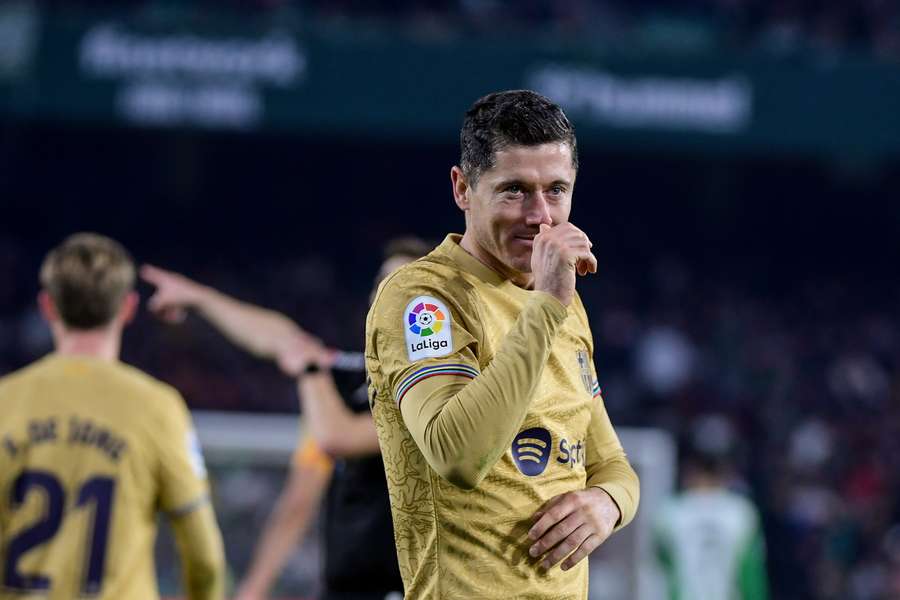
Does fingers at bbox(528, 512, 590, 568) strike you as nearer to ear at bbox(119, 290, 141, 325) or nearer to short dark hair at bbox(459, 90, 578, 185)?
short dark hair at bbox(459, 90, 578, 185)

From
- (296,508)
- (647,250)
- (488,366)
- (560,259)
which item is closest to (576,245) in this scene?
(560,259)

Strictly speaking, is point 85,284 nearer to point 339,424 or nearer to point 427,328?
point 427,328

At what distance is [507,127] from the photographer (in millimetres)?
2564

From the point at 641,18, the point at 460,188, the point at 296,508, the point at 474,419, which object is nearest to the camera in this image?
the point at 474,419

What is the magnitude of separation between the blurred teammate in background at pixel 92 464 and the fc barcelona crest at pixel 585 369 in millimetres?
916

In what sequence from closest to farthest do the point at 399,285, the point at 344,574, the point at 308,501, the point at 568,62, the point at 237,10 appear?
the point at 399,285 → the point at 344,574 → the point at 308,501 → the point at 568,62 → the point at 237,10

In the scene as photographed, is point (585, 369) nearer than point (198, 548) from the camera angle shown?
Yes

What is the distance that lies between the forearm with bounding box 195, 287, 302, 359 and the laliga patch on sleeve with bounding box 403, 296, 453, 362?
1607 mm

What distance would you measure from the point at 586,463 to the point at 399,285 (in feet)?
1.89

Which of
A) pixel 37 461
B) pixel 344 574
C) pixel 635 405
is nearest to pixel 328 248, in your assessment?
pixel 635 405

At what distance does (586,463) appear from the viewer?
2869 millimetres

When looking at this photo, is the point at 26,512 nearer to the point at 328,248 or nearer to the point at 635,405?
the point at 635,405

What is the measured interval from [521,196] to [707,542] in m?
5.25

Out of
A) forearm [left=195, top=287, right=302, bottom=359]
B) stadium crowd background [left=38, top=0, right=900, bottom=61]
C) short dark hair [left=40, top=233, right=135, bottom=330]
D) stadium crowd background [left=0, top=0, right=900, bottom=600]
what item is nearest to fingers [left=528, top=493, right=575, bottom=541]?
short dark hair [left=40, top=233, right=135, bottom=330]
